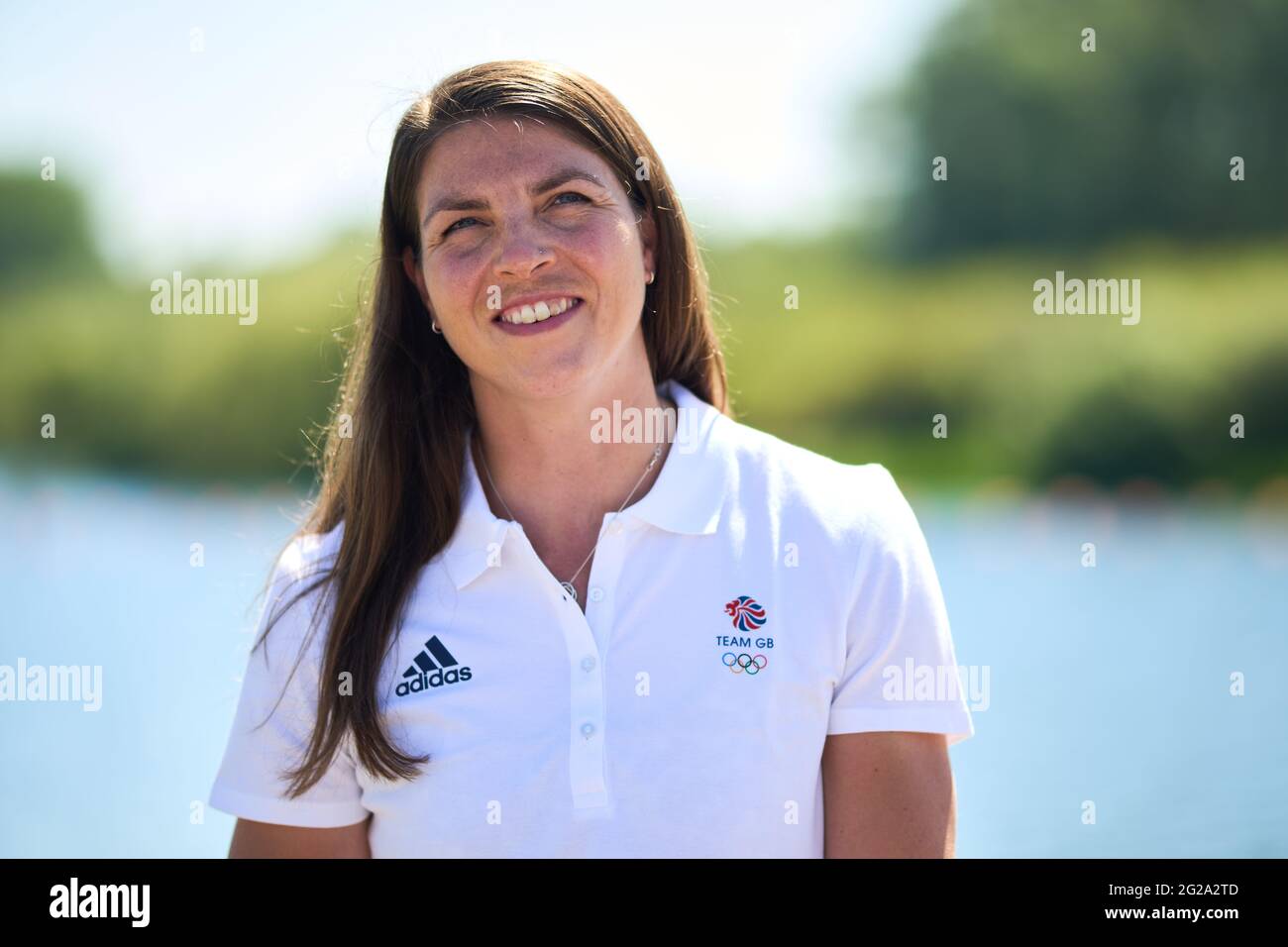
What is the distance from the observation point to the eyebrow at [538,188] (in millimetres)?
1735

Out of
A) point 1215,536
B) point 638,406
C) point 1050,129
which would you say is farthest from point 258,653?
point 1050,129

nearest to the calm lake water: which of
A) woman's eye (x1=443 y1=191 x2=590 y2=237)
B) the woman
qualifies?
the woman

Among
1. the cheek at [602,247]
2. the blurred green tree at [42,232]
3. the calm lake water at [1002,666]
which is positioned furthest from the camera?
the blurred green tree at [42,232]

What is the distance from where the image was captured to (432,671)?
1701 mm

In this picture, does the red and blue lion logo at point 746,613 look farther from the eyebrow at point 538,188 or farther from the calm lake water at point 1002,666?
the calm lake water at point 1002,666

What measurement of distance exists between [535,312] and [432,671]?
0.49 metres

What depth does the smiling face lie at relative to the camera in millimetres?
1707

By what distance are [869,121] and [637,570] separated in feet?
54.5

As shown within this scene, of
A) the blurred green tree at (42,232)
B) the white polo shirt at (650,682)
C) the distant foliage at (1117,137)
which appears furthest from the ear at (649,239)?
the distant foliage at (1117,137)

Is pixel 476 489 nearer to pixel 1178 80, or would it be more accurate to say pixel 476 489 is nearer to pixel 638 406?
pixel 638 406

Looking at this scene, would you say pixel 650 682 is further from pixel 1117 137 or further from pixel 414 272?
pixel 1117 137

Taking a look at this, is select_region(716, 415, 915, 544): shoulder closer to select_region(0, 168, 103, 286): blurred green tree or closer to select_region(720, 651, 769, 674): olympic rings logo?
select_region(720, 651, 769, 674): olympic rings logo

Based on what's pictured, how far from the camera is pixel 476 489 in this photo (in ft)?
6.06

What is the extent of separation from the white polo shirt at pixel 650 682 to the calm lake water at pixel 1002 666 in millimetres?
1971
